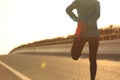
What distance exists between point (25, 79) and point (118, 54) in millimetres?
9242

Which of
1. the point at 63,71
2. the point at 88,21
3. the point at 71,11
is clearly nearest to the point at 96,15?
the point at 88,21

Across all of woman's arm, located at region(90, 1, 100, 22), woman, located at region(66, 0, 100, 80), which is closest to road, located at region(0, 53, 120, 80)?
woman, located at region(66, 0, 100, 80)

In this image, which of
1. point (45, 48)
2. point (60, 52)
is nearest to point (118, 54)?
point (60, 52)

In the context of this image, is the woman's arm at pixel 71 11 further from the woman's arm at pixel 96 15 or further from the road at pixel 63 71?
the road at pixel 63 71

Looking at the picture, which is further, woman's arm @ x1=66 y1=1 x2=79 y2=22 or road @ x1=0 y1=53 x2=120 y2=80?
road @ x1=0 y1=53 x2=120 y2=80

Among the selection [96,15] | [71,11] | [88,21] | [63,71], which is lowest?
[63,71]

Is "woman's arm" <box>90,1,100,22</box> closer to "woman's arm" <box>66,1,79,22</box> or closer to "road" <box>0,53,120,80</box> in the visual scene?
"woman's arm" <box>66,1,79,22</box>

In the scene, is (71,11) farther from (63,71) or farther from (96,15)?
(63,71)

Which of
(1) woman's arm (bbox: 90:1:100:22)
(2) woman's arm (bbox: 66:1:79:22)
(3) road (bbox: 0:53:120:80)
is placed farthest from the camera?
(3) road (bbox: 0:53:120:80)

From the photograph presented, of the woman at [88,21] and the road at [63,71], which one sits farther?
the road at [63,71]

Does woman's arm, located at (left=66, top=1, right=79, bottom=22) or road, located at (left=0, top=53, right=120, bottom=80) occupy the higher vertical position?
woman's arm, located at (left=66, top=1, right=79, bottom=22)

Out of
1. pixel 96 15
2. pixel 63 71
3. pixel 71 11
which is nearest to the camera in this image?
pixel 96 15

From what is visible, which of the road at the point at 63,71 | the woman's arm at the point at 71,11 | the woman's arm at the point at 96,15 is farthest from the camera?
the road at the point at 63,71

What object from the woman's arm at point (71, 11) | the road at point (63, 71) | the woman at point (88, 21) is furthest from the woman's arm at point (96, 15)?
the road at point (63, 71)
